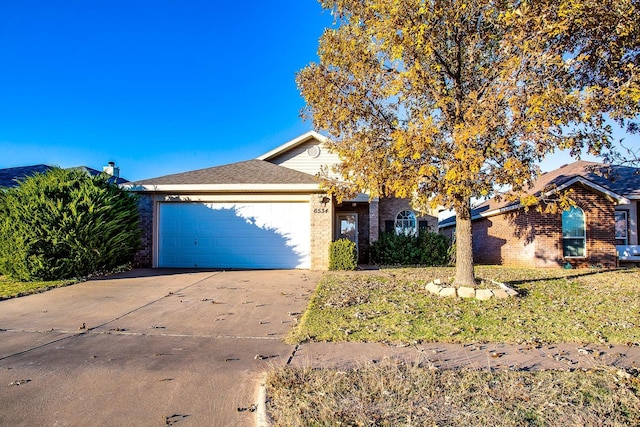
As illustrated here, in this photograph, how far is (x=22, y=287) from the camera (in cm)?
849

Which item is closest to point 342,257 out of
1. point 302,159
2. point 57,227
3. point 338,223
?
point 338,223

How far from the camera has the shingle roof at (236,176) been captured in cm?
1255

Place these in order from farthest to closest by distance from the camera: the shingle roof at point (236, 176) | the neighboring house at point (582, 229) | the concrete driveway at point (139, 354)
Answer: the neighboring house at point (582, 229) → the shingle roof at point (236, 176) → the concrete driveway at point (139, 354)

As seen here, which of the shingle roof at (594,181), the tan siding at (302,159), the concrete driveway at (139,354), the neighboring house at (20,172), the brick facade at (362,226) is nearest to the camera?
the concrete driveway at (139,354)

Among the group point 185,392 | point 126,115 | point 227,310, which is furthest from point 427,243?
point 126,115

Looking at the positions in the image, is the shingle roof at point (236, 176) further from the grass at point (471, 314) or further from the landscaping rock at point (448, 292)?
the landscaping rock at point (448, 292)

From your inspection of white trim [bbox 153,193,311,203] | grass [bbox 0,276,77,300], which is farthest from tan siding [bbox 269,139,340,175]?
grass [bbox 0,276,77,300]

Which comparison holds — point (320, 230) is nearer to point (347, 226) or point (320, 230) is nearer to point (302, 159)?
point (347, 226)

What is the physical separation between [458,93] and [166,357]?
270 inches

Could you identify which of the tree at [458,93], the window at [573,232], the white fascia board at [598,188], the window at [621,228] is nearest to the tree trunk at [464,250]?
the tree at [458,93]

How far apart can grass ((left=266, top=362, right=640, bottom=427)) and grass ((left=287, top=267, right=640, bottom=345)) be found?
3.97 feet

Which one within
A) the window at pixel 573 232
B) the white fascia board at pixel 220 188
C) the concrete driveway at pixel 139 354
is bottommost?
the concrete driveway at pixel 139 354

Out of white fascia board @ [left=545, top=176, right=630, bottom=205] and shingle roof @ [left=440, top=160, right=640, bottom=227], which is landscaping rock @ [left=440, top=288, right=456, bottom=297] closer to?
shingle roof @ [left=440, top=160, right=640, bottom=227]

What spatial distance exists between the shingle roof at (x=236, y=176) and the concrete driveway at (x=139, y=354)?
5.16m
